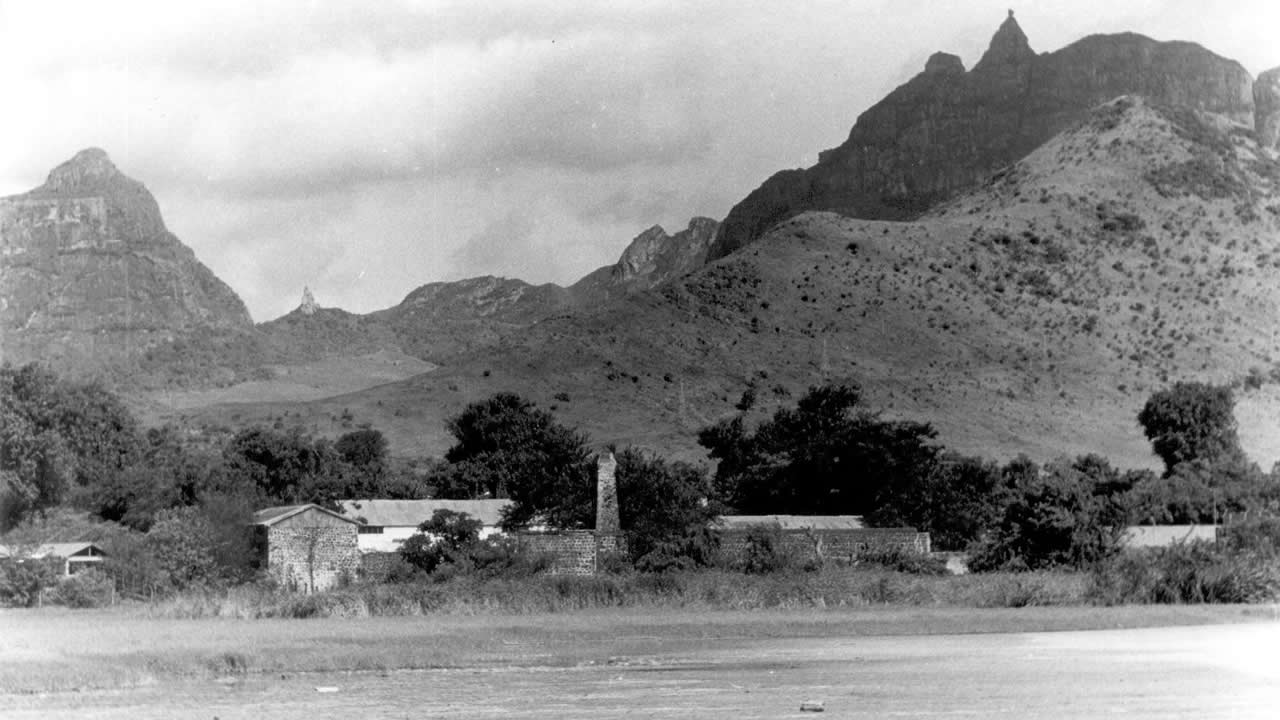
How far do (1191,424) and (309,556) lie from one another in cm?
6140

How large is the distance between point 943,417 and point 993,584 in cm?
6277

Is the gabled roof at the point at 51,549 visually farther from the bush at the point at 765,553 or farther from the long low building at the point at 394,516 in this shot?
the bush at the point at 765,553

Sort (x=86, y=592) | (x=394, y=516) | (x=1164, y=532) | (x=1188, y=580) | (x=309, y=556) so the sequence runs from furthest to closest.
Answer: (x=394, y=516)
(x=1164, y=532)
(x=309, y=556)
(x=86, y=592)
(x=1188, y=580)

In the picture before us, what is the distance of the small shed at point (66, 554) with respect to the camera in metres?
61.7

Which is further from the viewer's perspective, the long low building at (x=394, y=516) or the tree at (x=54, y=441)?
the tree at (x=54, y=441)

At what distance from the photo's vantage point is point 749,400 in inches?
4535

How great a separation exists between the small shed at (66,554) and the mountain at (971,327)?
43.2 meters

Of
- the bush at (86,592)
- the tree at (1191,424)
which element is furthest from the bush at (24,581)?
the tree at (1191,424)

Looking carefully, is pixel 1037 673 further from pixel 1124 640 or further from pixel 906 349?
pixel 906 349

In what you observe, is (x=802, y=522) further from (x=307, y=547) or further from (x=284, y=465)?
(x=284, y=465)

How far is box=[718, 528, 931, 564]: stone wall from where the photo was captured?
6006 centimetres

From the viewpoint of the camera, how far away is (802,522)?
238ft

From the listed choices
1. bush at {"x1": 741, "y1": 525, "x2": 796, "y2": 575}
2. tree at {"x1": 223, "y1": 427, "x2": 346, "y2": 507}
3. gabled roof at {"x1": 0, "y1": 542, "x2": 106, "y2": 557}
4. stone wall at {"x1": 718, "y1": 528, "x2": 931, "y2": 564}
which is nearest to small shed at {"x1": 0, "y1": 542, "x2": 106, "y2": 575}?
gabled roof at {"x1": 0, "y1": 542, "x2": 106, "y2": 557}

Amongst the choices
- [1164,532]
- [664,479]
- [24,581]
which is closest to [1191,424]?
[1164,532]
